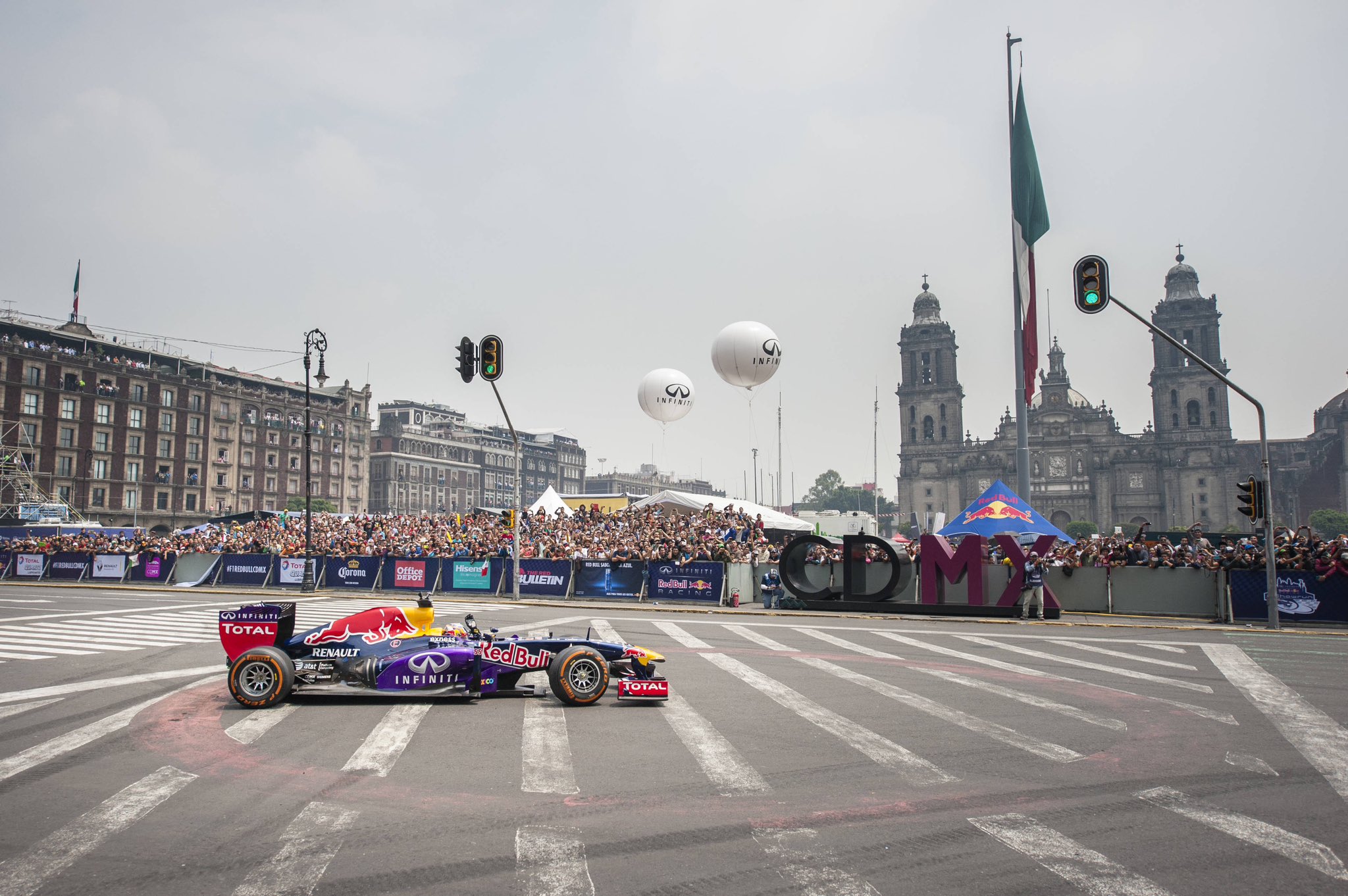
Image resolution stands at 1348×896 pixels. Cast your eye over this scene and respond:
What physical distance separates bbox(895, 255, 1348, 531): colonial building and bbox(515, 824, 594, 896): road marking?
131m

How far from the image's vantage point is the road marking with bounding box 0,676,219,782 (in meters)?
8.02

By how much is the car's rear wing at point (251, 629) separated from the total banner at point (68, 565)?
107 feet

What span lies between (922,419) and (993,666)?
130 metres

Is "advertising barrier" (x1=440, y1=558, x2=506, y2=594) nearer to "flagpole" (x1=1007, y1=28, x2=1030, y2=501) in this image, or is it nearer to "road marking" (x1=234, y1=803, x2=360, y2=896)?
"flagpole" (x1=1007, y1=28, x2=1030, y2=501)

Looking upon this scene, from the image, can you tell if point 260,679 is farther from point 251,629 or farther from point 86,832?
point 86,832

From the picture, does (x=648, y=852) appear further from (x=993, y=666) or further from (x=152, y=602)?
(x=152, y=602)

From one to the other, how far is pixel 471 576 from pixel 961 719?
25.0 metres

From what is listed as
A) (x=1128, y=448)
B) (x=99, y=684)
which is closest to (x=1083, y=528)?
(x=1128, y=448)

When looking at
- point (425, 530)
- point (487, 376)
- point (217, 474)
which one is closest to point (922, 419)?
point (217, 474)

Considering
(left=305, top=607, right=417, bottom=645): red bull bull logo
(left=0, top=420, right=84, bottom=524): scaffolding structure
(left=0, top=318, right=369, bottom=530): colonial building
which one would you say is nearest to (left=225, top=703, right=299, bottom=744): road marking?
(left=305, top=607, right=417, bottom=645): red bull bull logo

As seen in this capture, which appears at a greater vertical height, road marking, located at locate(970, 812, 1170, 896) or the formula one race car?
the formula one race car

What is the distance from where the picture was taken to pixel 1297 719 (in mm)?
10188

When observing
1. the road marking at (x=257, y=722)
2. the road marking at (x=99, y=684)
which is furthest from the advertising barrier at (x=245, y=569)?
the road marking at (x=257, y=722)

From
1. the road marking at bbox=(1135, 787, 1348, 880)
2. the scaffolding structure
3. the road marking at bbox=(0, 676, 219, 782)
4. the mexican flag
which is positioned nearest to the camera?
the road marking at bbox=(1135, 787, 1348, 880)
